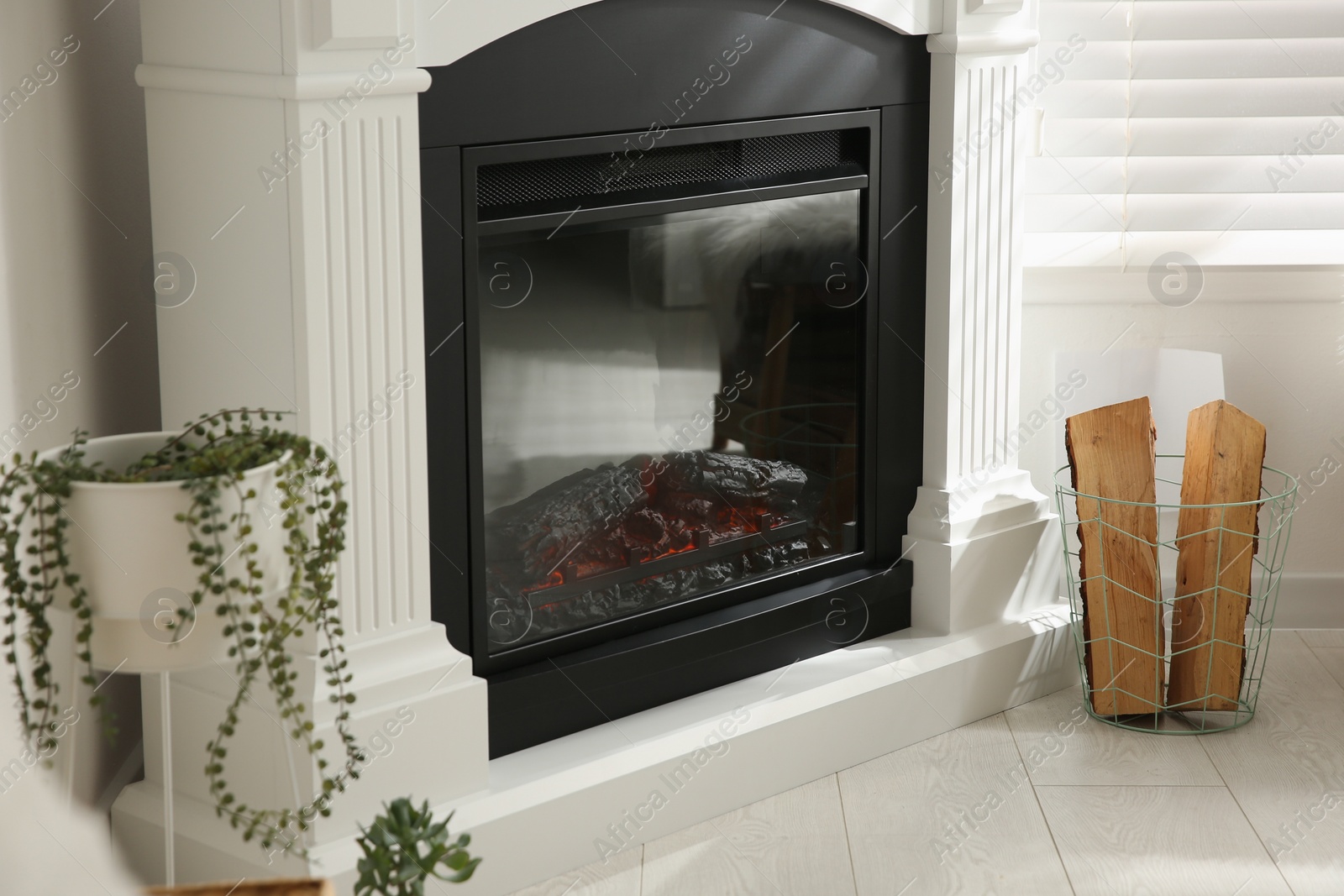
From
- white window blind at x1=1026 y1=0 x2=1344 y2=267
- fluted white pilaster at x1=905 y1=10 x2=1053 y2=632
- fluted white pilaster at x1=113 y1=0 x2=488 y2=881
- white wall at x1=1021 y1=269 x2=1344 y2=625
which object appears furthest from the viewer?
white wall at x1=1021 y1=269 x2=1344 y2=625

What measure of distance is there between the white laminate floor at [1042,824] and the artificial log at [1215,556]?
108 mm

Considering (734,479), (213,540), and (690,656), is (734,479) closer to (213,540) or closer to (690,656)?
(690,656)

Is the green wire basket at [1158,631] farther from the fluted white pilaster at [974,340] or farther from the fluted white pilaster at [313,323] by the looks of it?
the fluted white pilaster at [313,323]

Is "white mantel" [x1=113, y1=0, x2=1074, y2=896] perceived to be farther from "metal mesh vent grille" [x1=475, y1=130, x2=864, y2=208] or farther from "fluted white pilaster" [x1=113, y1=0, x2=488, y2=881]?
"metal mesh vent grille" [x1=475, y1=130, x2=864, y2=208]

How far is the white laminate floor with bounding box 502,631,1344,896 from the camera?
6.56 ft

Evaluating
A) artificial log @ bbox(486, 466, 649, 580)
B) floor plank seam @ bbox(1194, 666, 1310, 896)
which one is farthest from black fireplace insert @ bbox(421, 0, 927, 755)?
floor plank seam @ bbox(1194, 666, 1310, 896)

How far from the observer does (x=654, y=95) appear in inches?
79.5

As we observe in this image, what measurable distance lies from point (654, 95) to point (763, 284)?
410mm

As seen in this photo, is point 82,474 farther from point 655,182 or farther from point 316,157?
point 655,182

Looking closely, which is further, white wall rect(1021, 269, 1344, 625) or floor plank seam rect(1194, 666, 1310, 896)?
white wall rect(1021, 269, 1344, 625)

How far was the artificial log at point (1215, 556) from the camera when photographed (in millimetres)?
2445

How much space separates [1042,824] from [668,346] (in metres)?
0.95

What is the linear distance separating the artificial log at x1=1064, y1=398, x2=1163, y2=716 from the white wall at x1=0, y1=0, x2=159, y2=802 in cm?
157

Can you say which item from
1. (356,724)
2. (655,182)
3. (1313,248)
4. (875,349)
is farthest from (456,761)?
(1313,248)
